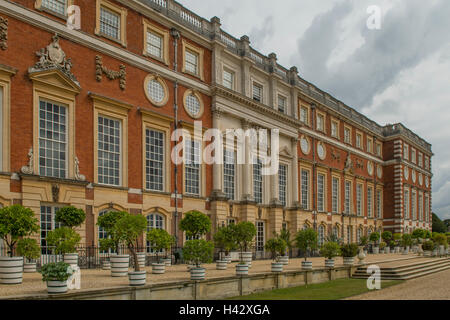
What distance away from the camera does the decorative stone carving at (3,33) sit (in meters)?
→ 18.9

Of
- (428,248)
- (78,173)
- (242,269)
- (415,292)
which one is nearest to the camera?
(242,269)

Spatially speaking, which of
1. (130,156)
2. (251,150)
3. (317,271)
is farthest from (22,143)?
(251,150)

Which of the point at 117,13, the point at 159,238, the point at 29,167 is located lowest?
the point at 159,238

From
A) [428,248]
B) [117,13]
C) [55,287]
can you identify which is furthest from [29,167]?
[428,248]

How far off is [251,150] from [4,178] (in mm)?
17450

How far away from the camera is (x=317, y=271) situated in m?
21.4

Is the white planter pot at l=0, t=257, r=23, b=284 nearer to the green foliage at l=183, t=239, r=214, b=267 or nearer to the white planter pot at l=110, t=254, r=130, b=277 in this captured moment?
the white planter pot at l=110, t=254, r=130, b=277

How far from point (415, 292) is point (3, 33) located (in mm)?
19282

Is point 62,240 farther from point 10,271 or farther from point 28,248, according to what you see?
point 10,271

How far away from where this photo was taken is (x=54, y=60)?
2066cm

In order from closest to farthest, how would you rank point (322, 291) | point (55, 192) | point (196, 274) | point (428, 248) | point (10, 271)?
point (10, 271) → point (196, 274) → point (322, 291) → point (55, 192) → point (428, 248)

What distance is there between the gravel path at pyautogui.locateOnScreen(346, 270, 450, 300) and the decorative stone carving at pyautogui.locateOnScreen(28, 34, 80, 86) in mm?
15206

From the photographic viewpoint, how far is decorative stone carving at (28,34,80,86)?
20.0 m

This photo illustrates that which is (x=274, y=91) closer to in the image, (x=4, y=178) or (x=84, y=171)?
(x=84, y=171)
